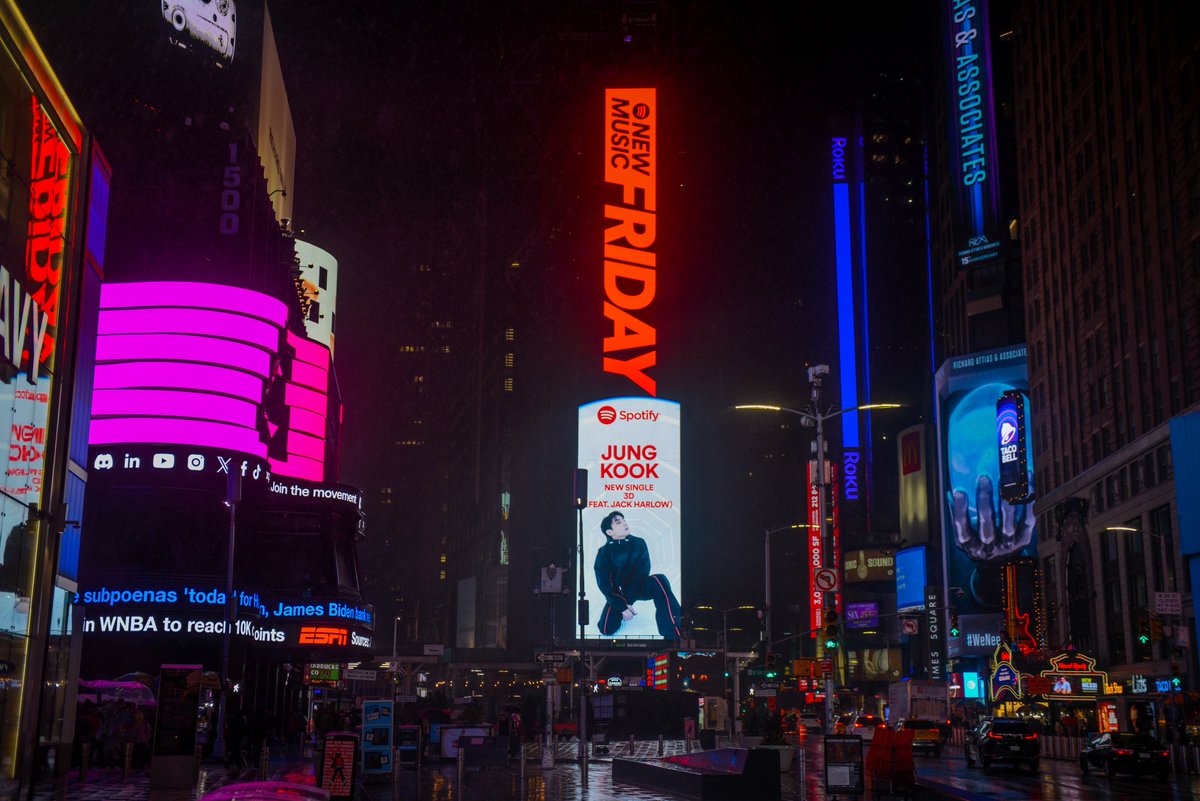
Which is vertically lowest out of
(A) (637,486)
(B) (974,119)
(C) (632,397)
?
(A) (637,486)

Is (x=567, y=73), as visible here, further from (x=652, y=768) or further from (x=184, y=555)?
(x=652, y=768)

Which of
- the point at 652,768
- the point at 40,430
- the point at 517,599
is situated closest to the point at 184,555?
the point at 652,768

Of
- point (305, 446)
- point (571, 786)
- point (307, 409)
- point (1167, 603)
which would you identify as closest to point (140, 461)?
point (305, 446)

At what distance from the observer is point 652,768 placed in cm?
3116

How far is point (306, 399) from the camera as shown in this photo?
81.4m

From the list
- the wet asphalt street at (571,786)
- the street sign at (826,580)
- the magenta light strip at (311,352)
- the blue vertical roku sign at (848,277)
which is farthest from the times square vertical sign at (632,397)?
the street sign at (826,580)

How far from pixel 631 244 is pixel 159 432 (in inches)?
2320

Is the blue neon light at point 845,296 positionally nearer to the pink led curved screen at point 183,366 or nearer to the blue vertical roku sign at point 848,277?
the blue vertical roku sign at point 848,277

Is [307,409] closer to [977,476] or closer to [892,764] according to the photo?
[892,764]

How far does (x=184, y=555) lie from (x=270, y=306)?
12.7m

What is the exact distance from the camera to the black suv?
145 ft

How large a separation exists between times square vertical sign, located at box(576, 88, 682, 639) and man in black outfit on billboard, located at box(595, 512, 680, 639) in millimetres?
488

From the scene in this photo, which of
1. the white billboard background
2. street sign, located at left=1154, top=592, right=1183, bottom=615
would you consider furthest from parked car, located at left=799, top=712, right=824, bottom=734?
street sign, located at left=1154, top=592, right=1183, bottom=615

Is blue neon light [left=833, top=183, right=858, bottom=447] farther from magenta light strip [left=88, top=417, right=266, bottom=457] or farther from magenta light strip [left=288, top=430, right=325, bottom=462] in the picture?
magenta light strip [left=88, top=417, right=266, bottom=457]
